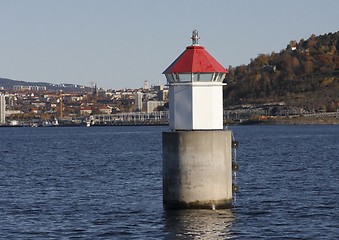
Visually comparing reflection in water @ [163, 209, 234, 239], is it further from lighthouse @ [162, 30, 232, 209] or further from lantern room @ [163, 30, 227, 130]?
lantern room @ [163, 30, 227, 130]

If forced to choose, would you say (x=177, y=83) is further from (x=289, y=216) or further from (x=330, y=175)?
(x=330, y=175)

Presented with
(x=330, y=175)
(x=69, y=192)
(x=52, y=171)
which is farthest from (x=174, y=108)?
(x=52, y=171)

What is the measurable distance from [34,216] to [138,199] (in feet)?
21.2

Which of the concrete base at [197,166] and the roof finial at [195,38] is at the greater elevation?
the roof finial at [195,38]

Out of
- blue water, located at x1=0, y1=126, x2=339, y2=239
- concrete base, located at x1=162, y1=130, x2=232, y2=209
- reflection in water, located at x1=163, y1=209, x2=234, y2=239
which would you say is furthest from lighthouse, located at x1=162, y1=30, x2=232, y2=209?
blue water, located at x1=0, y1=126, x2=339, y2=239

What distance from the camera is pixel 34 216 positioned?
40.0m

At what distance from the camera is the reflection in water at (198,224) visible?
112 ft

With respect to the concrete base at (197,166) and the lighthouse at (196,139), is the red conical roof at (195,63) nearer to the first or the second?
the lighthouse at (196,139)

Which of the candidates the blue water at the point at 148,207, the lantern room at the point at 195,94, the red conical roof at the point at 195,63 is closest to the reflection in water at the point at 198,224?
the blue water at the point at 148,207

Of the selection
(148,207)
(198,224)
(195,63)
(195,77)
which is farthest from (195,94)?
(148,207)

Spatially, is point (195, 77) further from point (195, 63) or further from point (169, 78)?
point (169, 78)

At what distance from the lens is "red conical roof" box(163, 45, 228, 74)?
36656 mm

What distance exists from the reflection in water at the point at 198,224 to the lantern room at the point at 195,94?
324 cm

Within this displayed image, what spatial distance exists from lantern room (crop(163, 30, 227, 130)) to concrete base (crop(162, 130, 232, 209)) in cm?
108
